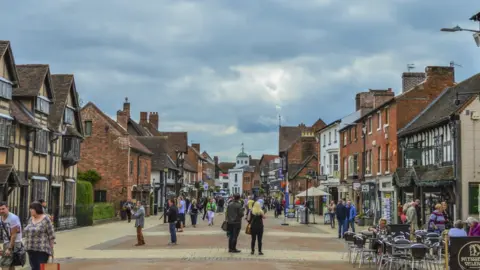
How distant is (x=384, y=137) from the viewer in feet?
130

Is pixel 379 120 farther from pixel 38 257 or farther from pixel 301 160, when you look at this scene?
pixel 301 160

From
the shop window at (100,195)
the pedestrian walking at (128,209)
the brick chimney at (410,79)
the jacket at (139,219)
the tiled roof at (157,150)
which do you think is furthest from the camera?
the tiled roof at (157,150)

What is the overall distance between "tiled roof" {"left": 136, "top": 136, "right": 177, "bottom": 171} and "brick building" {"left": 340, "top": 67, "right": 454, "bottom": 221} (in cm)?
2320

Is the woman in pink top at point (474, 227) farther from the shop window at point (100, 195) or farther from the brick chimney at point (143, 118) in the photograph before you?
the brick chimney at point (143, 118)

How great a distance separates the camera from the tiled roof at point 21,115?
28297 millimetres

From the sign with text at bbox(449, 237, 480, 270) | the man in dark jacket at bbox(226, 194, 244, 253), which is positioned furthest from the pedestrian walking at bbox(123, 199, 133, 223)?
the sign with text at bbox(449, 237, 480, 270)

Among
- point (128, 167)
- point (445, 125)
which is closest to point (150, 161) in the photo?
point (128, 167)

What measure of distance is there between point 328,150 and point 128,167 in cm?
1750

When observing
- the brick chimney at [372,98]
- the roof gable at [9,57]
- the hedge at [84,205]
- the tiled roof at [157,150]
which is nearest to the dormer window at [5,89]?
the roof gable at [9,57]

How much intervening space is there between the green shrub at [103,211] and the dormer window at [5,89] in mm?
14397

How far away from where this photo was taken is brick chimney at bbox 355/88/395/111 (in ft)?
142

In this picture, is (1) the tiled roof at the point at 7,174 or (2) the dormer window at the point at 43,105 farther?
(2) the dormer window at the point at 43,105

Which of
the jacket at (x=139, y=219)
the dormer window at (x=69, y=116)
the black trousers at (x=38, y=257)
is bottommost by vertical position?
the black trousers at (x=38, y=257)

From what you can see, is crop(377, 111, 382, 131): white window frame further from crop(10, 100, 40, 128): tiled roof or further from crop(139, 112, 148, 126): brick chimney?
crop(139, 112, 148, 126): brick chimney
